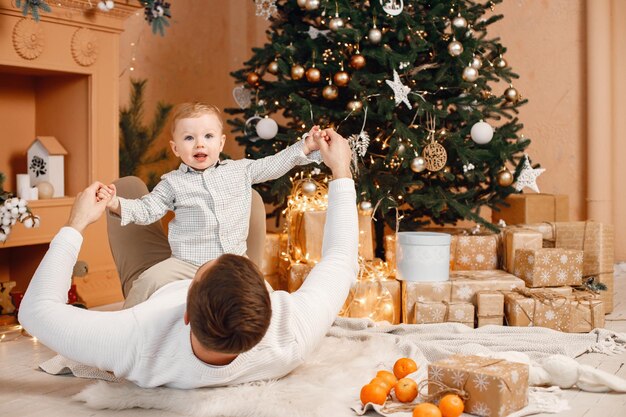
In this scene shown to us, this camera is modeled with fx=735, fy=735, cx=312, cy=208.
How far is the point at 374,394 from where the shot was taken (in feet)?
6.86

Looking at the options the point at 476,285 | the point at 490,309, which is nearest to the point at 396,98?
the point at 476,285

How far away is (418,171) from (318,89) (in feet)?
2.42

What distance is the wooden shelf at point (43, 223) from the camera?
3514mm

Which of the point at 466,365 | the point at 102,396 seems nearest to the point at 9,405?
the point at 102,396

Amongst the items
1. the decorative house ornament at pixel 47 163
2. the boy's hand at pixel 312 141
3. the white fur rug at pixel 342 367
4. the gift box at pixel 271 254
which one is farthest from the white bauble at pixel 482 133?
the decorative house ornament at pixel 47 163

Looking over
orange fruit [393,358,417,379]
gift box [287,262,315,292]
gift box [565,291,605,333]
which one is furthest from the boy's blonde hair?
gift box [565,291,605,333]

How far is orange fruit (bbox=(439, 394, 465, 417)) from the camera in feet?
6.54

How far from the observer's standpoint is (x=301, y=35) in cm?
384

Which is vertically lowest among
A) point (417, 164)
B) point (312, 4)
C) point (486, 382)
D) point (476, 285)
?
point (486, 382)

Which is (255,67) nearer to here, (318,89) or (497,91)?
(318,89)

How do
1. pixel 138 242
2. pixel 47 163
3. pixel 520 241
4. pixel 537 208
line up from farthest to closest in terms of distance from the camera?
pixel 537 208 < pixel 47 163 < pixel 520 241 < pixel 138 242

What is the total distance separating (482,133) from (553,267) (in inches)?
27.5

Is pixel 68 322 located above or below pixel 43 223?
below

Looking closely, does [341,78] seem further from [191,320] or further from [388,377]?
[191,320]
